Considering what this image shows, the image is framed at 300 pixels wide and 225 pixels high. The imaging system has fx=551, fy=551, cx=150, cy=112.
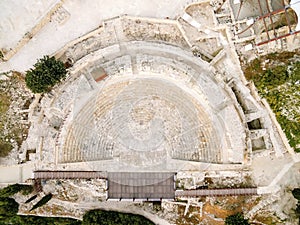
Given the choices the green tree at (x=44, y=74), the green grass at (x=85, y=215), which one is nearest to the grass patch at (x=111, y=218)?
the green grass at (x=85, y=215)

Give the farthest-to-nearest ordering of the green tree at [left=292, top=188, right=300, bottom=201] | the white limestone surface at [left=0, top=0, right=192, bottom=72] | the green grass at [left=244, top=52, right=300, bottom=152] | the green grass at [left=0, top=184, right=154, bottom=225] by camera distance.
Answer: the green grass at [left=0, top=184, right=154, bottom=225] → the white limestone surface at [left=0, top=0, right=192, bottom=72] → the green tree at [left=292, top=188, right=300, bottom=201] → the green grass at [left=244, top=52, right=300, bottom=152]

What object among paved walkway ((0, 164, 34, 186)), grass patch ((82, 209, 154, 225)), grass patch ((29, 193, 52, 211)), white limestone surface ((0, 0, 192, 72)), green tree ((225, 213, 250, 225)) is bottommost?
green tree ((225, 213, 250, 225))

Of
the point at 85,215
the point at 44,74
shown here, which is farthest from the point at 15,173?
the point at 44,74

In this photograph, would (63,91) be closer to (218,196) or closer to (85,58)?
(85,58)

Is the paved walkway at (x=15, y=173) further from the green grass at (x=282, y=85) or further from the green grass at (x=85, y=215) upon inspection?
the green grass at (x=282, y=85)

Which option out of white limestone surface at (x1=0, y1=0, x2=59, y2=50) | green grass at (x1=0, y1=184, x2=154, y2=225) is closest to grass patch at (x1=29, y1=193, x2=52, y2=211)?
green grass at (x1=0, y1=184, x2=154, y2=225)

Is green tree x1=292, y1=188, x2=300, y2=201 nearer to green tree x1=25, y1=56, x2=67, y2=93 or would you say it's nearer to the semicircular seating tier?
the semicircular seating tier

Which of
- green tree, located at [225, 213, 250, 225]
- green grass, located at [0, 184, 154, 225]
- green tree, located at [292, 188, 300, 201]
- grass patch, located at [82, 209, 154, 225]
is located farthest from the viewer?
grass patch, located at [82, 209, 154, 225]
